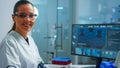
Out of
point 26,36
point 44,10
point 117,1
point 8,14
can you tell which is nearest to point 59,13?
point 44,10

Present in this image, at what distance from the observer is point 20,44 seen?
140cm

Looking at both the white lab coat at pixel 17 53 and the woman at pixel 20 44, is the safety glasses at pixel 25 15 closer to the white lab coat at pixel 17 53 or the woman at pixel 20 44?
the woman at pixel 20 44

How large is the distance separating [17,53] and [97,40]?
37.8 inches

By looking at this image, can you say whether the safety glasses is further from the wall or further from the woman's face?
the wall

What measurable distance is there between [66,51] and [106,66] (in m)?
2.26

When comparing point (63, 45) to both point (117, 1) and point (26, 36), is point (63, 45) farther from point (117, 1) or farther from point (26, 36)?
point (26, 36)

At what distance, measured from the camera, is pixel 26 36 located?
1.51 metres

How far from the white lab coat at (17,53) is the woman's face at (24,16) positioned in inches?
2.6

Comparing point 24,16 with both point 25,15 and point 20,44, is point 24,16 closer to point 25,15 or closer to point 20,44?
point 25,15

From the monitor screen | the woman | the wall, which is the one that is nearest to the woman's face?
the woman

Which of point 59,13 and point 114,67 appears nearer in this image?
point 114,67

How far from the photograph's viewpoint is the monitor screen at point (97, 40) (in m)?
1.97

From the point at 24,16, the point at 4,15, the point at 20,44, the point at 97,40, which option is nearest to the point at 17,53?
A: the point at 20,44

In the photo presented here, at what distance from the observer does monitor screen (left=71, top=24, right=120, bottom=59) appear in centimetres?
197
